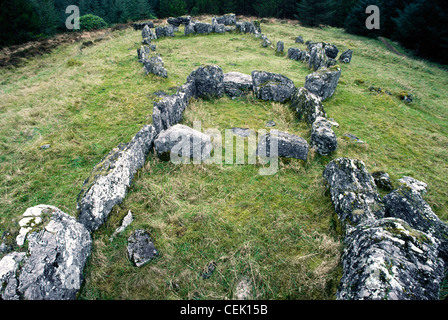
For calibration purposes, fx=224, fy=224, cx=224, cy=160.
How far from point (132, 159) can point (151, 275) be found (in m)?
2.94

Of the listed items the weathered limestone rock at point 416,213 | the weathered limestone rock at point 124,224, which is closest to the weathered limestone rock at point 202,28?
the weathered limestone rock at point 124,224

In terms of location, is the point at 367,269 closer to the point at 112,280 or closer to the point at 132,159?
the point at 112,280

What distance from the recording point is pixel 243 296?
3689mm

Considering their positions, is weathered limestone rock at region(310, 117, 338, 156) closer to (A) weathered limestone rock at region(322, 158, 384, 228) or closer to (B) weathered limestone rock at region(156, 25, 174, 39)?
(A) weathered limestone rock at region(322, 158, 384, 228)

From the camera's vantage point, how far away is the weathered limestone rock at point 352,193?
4535 millimetres

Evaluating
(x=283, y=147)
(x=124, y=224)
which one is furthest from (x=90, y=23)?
(x=124, y=224)

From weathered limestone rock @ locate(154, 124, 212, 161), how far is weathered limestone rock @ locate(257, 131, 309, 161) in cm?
177

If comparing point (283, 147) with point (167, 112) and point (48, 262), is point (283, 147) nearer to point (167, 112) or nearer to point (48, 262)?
point (167, 112)

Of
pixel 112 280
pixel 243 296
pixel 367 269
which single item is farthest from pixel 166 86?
pixel 367 269

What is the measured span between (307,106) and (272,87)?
6.63 ft

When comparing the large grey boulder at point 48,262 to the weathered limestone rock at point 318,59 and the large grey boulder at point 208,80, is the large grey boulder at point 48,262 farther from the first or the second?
the weathered limestone rock at point 318,59

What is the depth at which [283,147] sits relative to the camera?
256 inches

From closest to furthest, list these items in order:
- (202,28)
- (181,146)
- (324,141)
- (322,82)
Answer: (181,146), (324,141), (322,82), (202,28)

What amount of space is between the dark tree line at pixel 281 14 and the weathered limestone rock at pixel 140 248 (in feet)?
87.5
